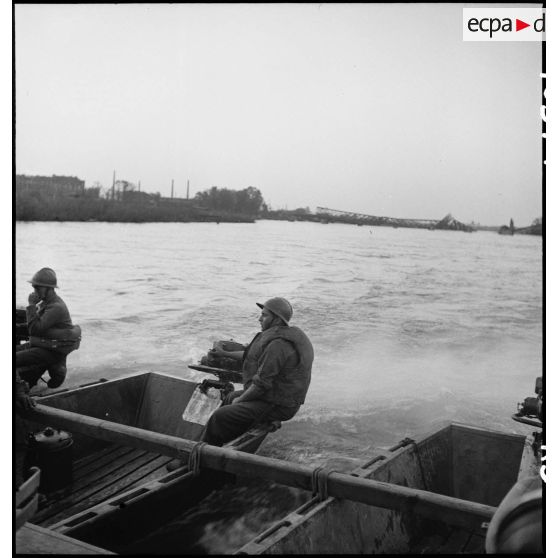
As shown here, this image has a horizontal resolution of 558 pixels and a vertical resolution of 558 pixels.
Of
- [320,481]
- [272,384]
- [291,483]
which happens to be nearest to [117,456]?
[272,384]

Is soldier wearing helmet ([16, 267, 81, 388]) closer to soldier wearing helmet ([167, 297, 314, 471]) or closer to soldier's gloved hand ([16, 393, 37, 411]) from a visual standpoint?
soldier's gloved hand ([16, 393, 37, 411])

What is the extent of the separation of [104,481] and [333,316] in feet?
60.3

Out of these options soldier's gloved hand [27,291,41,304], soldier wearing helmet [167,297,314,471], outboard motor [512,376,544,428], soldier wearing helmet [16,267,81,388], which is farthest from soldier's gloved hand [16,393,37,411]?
outboard motor [512,376,544,428]

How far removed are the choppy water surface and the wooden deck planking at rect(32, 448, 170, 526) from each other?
121 centimetres

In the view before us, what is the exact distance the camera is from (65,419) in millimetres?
4734

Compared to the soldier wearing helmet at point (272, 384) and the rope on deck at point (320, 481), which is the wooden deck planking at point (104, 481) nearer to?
the soldier wearing helmet at point (272, 384)

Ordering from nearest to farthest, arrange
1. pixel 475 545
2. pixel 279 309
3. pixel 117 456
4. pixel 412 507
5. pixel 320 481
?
pixel 412 507 → pixel 320 481 → pixel 475 545 → pixel 279 309 → pixel 117 456

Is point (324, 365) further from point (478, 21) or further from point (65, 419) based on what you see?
point (478, 21)

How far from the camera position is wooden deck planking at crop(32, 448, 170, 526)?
14.8 feet

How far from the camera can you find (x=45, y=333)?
6.46 meters

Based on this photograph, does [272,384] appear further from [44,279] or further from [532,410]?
[44,279]

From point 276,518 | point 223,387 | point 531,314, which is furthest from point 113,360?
point 531,314

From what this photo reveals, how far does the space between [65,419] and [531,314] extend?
2377 centimetres

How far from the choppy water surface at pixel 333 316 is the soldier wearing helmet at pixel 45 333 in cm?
278
